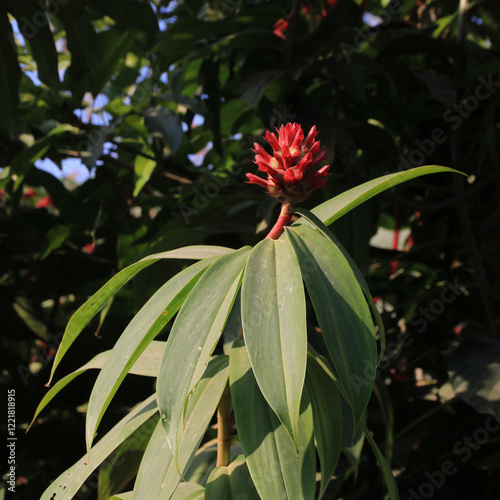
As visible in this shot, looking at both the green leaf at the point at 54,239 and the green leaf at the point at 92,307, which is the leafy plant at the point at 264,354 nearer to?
the green leaf at the point at 92,307

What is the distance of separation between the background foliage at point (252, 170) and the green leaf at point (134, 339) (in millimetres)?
404

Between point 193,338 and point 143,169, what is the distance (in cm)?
76

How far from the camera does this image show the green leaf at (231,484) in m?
0.46

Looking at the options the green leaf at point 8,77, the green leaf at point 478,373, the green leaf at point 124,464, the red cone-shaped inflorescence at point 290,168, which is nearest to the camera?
the red cone-shaped inflorescence at point 290,168

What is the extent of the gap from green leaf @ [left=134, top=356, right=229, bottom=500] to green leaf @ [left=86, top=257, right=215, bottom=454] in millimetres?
61

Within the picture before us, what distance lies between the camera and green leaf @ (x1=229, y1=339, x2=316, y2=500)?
410 millimetres

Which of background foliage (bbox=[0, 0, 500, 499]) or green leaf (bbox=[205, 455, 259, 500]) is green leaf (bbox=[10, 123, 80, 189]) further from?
green leaf (bbox=[205, 455, 259, 500])

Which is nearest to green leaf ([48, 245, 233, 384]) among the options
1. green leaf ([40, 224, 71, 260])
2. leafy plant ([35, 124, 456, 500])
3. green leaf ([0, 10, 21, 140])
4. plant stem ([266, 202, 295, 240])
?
leafy plant ([35, 124, 456, 500])

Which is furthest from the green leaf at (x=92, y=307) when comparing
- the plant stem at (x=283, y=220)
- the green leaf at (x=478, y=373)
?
the green leaf at (x=478, y=373)

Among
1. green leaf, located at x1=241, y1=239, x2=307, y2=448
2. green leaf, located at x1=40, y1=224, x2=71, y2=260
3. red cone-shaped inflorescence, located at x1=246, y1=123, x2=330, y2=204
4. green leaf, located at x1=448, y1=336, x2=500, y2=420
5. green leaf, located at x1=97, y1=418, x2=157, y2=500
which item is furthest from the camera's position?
green leaf, located at x1=40, y1=224, x2=71, y2=260

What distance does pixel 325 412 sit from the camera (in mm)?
492

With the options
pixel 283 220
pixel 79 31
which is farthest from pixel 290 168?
pixel 79 31

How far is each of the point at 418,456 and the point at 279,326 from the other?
3.26ft

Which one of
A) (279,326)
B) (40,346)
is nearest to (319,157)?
(279,326)
